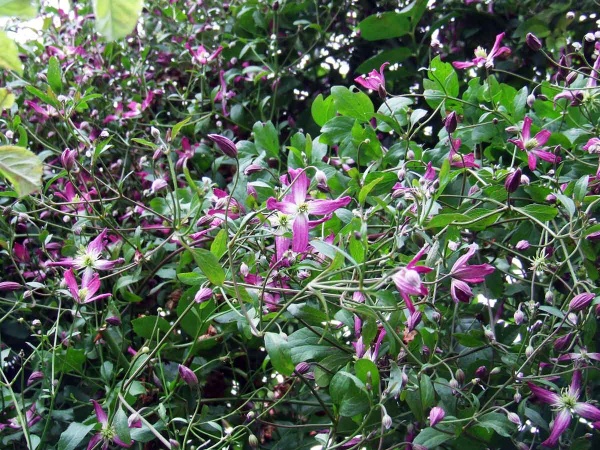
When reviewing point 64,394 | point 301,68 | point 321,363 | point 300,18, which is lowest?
point 64,394

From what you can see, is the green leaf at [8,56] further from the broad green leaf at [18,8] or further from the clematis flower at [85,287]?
the clematis flower at [85,287]

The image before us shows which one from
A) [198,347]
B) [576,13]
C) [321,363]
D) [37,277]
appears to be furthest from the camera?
[576,13]

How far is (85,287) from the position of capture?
890mm

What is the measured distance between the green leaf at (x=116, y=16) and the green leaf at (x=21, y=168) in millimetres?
88

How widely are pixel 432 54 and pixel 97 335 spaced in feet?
2.90

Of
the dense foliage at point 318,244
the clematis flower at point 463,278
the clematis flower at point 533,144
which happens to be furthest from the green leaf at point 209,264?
the clematis flower at point 533,144

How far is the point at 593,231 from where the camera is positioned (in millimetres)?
811

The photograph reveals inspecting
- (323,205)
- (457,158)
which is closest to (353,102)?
(457,158)

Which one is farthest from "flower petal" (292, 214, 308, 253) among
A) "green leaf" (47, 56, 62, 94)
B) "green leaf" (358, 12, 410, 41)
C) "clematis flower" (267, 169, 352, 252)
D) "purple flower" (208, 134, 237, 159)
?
"green leaf" (358, 12, 410, 41)

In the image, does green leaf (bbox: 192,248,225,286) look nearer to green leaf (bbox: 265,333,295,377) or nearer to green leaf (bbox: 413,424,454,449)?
green leaf (bbox: 265,333,295,377)

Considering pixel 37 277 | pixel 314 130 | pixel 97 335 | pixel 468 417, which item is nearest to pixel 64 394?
pixel 97 335

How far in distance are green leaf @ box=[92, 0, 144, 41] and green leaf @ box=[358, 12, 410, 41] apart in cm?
113

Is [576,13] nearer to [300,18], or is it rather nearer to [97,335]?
[300,18]

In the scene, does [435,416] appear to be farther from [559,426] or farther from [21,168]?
[21,168]
